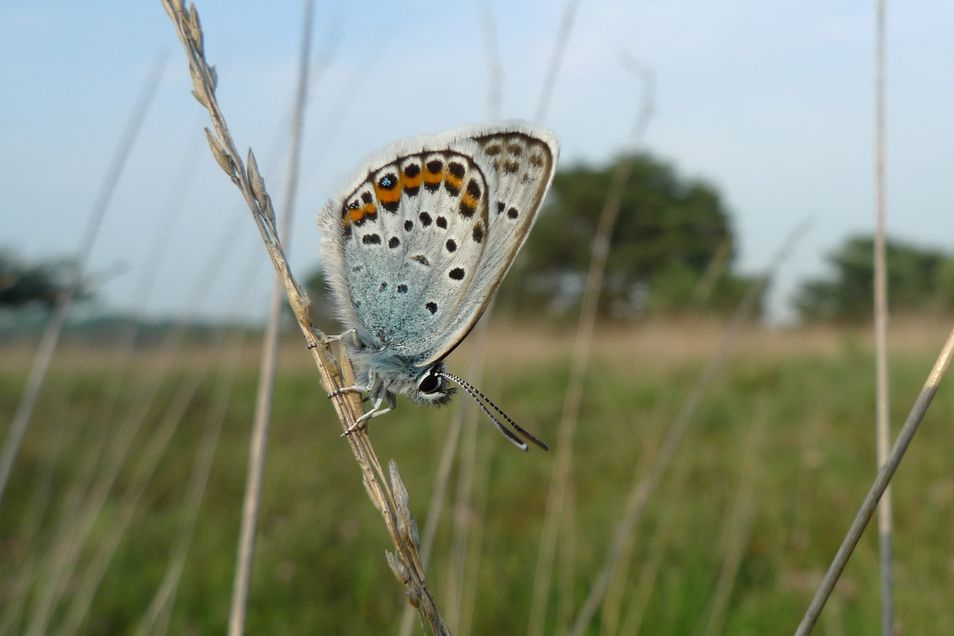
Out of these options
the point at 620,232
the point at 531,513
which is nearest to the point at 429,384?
the point at 531,513

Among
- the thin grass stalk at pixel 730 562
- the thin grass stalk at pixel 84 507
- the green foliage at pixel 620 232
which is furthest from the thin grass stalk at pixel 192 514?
the green foliage at pixel 620 232

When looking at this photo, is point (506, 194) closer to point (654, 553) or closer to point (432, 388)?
point (432, 388)

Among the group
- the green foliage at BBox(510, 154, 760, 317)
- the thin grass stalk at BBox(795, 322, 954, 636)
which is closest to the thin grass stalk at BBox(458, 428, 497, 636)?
the thin grass stalk at BBox(795, 322, 954, 636)

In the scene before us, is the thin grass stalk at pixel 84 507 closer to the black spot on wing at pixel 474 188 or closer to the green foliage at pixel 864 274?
the black spot on wing at pixel 474 188

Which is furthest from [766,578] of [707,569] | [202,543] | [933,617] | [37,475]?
[37,475]

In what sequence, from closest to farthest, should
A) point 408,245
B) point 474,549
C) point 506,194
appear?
point 506,194
point 408,245
point 474,549

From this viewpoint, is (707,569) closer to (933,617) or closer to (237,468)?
(933,617)

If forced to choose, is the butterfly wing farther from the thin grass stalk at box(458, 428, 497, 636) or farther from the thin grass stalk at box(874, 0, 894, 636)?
the thin grass stalk at box(458, 428, 497, 636)

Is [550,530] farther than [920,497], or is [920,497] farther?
[920,497]
